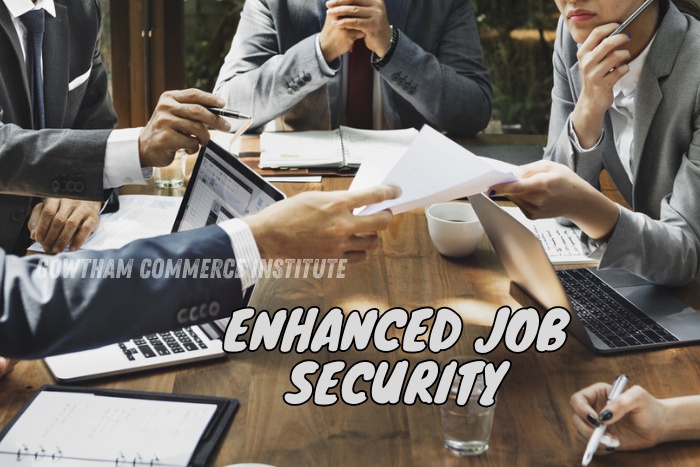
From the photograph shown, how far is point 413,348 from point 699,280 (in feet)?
2.20

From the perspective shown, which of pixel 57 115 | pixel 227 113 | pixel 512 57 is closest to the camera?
pixel 227 113

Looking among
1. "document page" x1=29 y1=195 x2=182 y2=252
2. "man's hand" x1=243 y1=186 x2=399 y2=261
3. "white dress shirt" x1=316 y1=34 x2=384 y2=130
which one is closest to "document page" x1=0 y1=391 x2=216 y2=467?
"man's hand" x1=243 y1=186 x2=399 y2=261

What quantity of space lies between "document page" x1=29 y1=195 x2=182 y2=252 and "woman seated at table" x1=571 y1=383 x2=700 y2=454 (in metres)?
0.90

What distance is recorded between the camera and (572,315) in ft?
4.27

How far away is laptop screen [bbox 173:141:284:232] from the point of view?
1307 millimetres

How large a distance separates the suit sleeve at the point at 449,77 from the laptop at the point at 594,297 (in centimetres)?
101

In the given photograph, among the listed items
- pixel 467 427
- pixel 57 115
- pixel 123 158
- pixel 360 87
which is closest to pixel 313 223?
pixel 467 427

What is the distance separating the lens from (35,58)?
1.91 m

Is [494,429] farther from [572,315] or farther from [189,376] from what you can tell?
[189,376]

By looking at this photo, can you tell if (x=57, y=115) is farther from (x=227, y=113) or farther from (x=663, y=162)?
(x=663, y=162)

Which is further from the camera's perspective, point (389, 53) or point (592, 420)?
point (389, 53)

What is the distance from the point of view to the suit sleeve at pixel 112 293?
107 cm

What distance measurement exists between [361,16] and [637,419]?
5.21 feet

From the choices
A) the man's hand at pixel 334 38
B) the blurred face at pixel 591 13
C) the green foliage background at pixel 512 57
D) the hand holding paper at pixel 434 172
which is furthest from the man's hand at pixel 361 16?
the green foliage background at pixel 512 57
